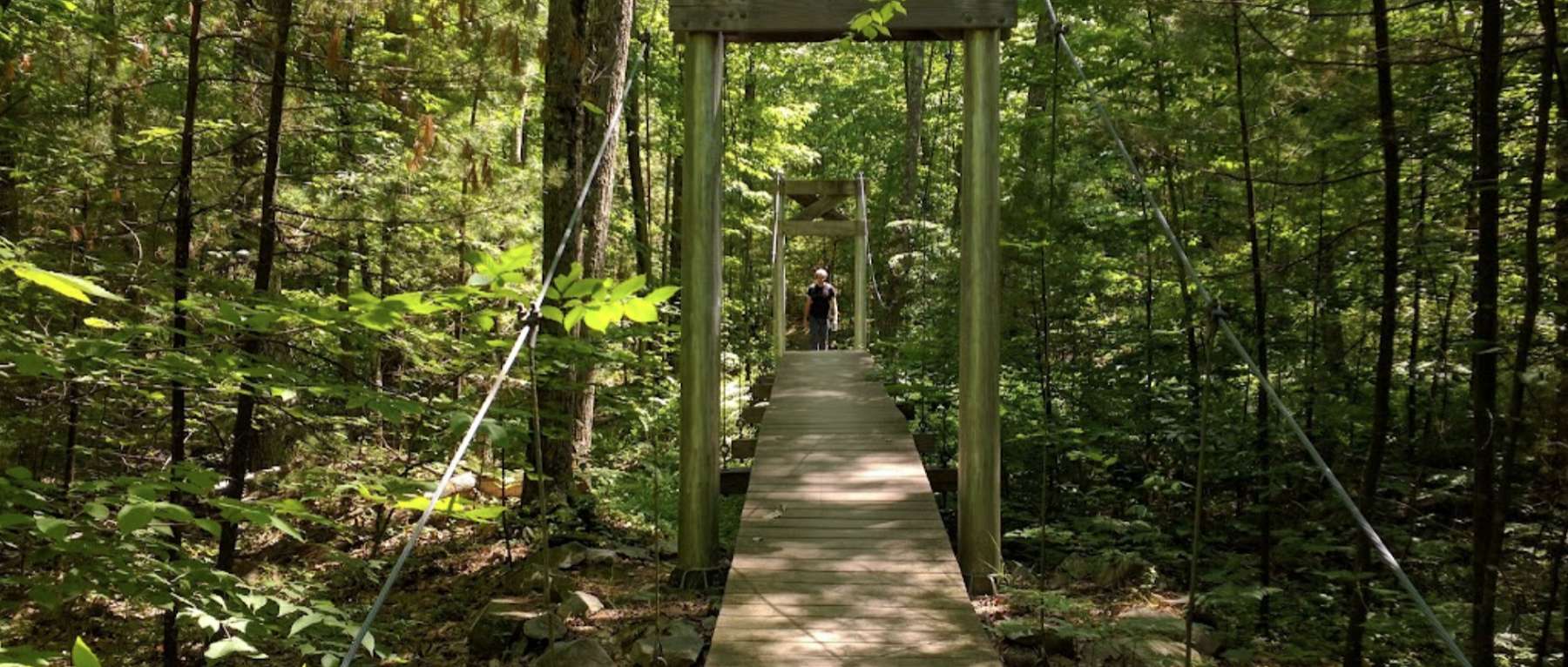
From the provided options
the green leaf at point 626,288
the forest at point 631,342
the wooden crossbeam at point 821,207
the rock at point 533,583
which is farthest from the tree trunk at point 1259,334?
the wooden crossbeam at point 821,207

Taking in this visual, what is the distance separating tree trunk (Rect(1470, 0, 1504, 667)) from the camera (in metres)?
2.98

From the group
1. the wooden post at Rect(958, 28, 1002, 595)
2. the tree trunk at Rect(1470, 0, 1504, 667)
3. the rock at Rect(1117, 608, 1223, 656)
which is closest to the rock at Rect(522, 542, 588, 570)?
the wooden post at Rect(958, 28, 1002, 595)

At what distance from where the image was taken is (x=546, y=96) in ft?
17.5

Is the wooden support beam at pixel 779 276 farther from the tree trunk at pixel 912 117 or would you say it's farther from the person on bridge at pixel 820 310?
the tree trunk at pixel 912 117

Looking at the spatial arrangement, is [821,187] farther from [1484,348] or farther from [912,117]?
[1484,348]

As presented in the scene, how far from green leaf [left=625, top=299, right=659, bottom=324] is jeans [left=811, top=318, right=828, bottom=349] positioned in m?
8.30

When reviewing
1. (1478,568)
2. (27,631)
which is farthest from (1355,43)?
Answer: (27,631)

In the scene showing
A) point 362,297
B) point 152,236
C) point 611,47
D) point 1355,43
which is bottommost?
point 362,297

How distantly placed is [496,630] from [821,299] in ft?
19.3

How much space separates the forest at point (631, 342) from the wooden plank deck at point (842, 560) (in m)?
0.24

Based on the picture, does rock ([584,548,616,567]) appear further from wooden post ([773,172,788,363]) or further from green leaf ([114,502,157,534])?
green leaf ([114,502,157,534])

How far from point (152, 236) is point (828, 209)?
742cm

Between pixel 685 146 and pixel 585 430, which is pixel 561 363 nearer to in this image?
pixel 685 146

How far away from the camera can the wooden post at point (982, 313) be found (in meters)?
4.20
